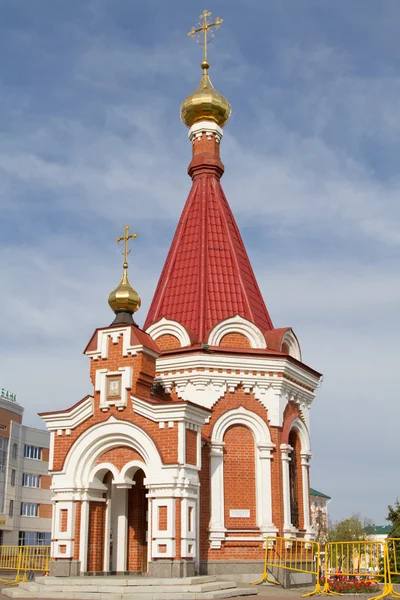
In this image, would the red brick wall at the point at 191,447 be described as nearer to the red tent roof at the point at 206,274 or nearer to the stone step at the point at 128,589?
the stone step at the point at 128,589

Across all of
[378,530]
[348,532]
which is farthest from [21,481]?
[378,530]

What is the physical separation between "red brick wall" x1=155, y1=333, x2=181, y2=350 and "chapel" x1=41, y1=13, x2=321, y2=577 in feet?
0.11

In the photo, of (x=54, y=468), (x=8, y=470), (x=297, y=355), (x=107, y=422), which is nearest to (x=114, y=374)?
(x=107, y=422)

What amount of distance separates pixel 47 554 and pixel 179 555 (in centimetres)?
411

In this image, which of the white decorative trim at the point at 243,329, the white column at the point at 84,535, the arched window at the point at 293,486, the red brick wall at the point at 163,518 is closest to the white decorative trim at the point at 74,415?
the white column at the point at 84,535

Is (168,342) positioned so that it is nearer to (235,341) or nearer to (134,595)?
(235,341)

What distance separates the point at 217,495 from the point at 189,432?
2.11 m

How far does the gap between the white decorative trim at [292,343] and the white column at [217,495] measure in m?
3.00

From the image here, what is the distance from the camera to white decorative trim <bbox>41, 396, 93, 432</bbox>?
13266 millimetres

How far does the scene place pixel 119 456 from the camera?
1297 centimetres

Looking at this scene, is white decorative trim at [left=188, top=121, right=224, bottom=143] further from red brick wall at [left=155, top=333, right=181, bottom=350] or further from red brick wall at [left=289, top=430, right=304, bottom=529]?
red brick wall at [left=289, top=430, right=304, bottom=529]

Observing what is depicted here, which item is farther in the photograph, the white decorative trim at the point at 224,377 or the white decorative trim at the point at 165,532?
the white decorative trim at the point at 224,377

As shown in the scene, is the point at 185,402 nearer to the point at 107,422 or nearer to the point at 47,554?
the point at 107,422

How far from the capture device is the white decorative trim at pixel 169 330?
49.1ft
